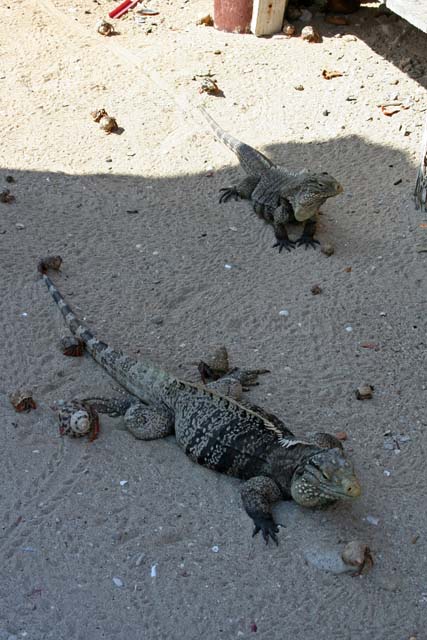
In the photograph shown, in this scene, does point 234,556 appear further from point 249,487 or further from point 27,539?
point 27,539

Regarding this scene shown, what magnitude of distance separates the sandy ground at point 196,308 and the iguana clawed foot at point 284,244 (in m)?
0.10

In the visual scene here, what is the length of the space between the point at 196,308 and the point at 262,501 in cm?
207

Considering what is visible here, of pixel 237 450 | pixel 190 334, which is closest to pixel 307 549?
pixel 237 450

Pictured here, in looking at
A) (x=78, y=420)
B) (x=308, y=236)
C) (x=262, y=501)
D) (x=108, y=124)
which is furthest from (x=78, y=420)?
(x=108, y=124)

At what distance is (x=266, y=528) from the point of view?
4270 mm

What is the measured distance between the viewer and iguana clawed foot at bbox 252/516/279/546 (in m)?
4.24

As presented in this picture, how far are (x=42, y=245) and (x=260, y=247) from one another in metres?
1.85

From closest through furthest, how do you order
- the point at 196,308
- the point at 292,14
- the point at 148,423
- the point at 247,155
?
1. the point at 148,423
2. the point at 196,308
3. the point at 247,155
4. the point at 292,14

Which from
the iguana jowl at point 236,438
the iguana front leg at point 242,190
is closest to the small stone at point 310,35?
the iguana front leg at point 242,190

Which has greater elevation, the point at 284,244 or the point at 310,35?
the point at 310,35

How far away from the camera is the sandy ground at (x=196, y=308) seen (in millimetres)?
4023

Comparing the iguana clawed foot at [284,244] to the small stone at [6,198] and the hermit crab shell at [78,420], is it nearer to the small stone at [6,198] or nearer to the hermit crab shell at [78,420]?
the small stone at [6,198]

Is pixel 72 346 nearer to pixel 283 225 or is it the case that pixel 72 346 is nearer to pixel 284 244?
pixel 284 244

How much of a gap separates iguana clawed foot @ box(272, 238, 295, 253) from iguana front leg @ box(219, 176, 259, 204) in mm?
739
